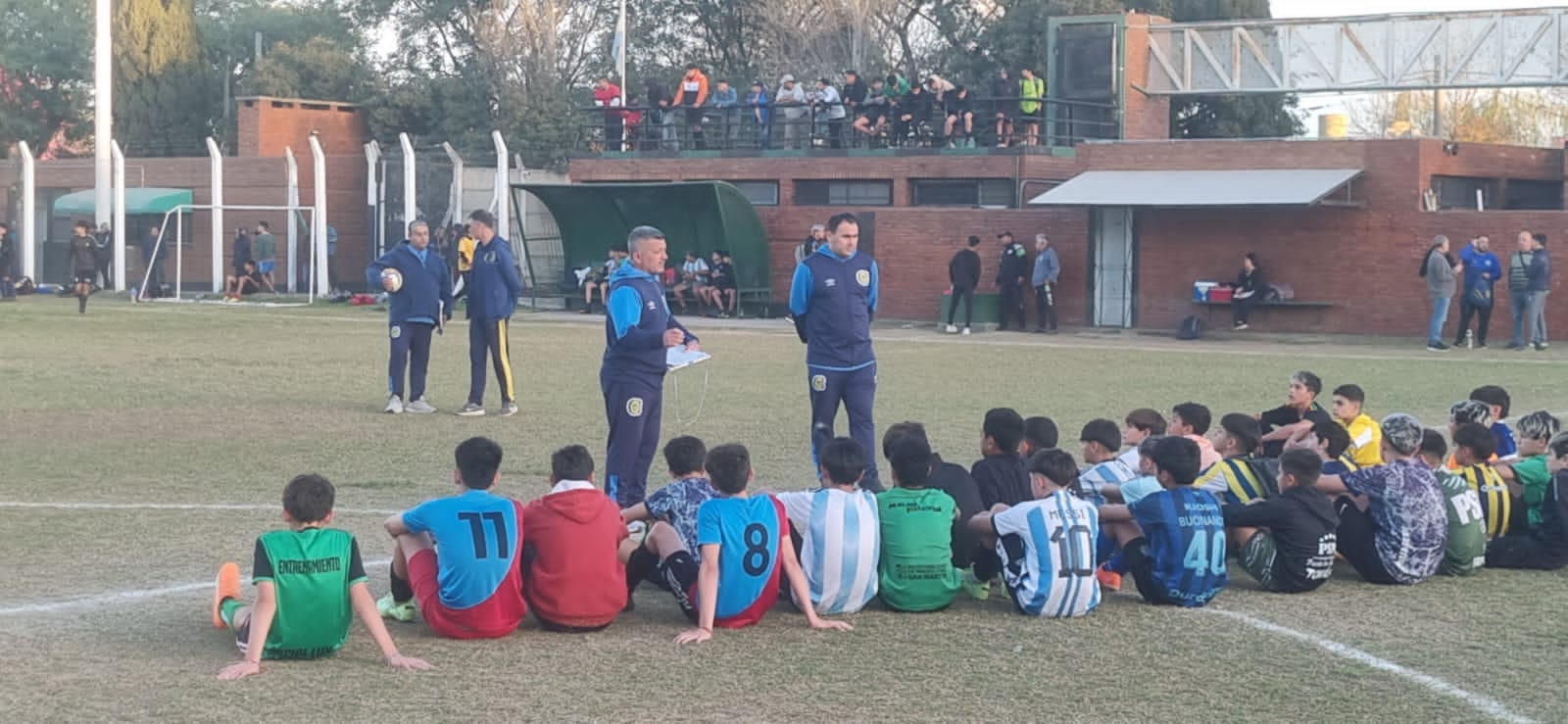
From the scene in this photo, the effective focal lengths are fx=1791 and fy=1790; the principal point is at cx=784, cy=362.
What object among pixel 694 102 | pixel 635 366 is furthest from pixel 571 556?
pixel 694 102

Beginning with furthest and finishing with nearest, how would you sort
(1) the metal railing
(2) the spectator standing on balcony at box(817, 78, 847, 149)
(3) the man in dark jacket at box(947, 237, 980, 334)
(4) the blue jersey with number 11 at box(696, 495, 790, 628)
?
(2) the spectator standing on balcony at box(817, 78, 847, 149)
(1) the metal railing
(3) the man in dark jacket at box(947, 237, 980, 334)
(4) the blue jersey with number 11 at box(696, 495, 790, 628)

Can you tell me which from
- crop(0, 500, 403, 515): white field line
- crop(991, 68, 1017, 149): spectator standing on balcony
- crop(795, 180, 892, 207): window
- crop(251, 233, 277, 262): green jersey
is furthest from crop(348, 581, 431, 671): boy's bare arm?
crop(251, 233, 277, 262): green jersey

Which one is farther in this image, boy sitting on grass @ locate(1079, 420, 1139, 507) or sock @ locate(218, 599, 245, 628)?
boy sitting on grass @ locate(1079, 420, 1139, 507)

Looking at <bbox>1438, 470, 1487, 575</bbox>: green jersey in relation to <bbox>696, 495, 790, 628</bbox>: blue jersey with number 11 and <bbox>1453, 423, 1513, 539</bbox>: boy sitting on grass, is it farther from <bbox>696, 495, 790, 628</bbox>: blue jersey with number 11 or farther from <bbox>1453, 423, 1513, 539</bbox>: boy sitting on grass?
<bbox>696, 495, 790, 628</bbox>: blue jersey with number 11

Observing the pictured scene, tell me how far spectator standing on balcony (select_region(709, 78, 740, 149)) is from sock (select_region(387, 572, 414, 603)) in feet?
97.1

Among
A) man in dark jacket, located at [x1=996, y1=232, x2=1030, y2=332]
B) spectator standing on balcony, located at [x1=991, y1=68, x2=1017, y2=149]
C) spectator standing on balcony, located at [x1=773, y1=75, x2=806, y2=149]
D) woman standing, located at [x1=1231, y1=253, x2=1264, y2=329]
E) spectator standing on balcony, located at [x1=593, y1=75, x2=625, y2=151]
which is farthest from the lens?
spectator standing on balcony, located at [x1=593, y1=75, x2=625, y2=151]

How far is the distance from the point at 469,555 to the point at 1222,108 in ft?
137

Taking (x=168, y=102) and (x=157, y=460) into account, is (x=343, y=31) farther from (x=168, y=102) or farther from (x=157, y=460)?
(x=157, y=460)

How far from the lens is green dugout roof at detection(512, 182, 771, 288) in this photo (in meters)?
33.8

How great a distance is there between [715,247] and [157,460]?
72.0ft

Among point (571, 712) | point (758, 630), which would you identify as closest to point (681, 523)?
point (758, 630)

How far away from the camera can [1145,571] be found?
324 inches

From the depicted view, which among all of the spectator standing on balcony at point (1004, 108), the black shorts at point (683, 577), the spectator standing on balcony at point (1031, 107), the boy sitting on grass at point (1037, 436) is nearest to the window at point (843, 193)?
the spectator standing on balcony at point (1004, 108)

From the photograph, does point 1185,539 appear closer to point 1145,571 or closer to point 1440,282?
point 1145,571
